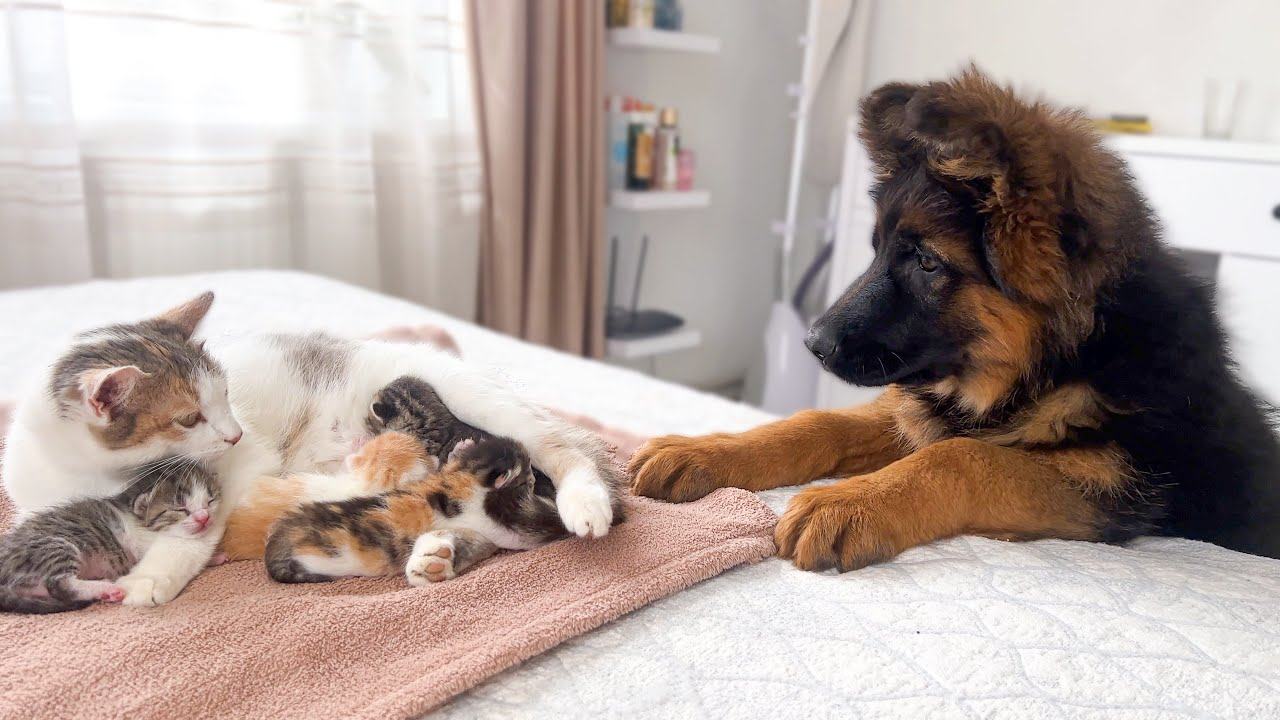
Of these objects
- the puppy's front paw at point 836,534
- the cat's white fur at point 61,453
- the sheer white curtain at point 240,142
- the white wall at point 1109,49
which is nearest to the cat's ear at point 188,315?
the cat's white fur at point 61,453

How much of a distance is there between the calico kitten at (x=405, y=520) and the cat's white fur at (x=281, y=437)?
65 millimetres

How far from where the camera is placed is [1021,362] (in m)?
1.03

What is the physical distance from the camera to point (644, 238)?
11.3 ft

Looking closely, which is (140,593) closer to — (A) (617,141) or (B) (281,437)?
(B) (281,437)

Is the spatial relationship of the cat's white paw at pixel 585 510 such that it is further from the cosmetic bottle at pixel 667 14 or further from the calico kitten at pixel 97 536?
the cosmetic bottle at pixel 667 14

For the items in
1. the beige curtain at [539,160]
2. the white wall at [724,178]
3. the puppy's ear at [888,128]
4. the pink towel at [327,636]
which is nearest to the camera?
the pink towel at [327,636]

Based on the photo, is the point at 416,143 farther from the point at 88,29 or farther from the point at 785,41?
the point at 785,41

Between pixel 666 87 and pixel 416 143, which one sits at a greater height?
pixel 666 87

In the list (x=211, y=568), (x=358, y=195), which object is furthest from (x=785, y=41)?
(x=211, y=568)

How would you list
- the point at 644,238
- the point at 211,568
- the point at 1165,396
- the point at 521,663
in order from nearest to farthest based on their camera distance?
the point at 521,663
the point at 211,568
the point at 1165,396
the point at 644,238

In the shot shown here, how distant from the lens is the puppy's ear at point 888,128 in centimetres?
102

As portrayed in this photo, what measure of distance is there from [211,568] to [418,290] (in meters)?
2.07

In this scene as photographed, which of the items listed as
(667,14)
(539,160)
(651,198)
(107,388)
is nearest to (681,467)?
(107,388)

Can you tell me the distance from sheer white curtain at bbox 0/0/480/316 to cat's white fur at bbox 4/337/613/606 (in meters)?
1.49
